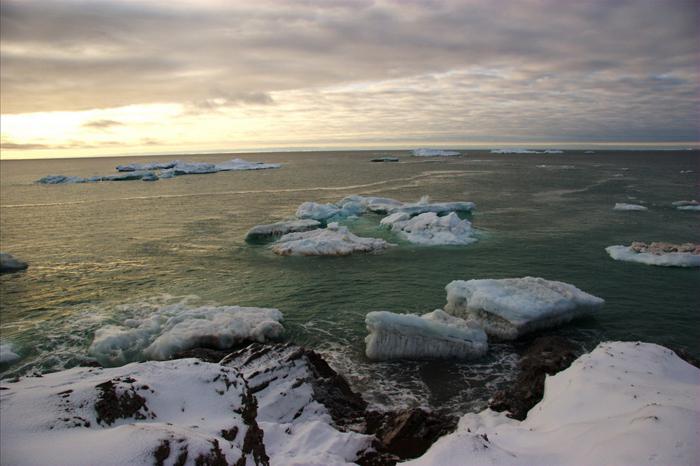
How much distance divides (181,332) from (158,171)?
103909 millimetres

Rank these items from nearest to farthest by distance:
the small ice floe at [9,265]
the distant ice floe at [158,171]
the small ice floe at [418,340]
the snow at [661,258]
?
the small ice floe at [418,340]
the snow at [661,258]
the small ice floe at [9,265]
the distant ice floe at [158,171]

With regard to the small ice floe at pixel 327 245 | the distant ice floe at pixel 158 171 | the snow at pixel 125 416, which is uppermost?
the distant ice floe at pixel 158 171

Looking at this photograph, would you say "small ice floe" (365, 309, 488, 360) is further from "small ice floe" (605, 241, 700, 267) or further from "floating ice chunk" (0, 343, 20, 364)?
"small ice floe" (605, 241, 700, 267)

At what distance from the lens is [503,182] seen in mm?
75250

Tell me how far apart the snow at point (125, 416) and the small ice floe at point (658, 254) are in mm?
27386

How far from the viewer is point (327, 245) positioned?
30.1 metres

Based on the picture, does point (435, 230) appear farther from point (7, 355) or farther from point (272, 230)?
point (7, 355)

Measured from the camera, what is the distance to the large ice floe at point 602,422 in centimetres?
782

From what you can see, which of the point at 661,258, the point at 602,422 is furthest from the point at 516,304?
the point at 661,258

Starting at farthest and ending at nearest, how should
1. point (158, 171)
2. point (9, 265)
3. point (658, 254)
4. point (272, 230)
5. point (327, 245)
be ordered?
1. point (158, 171)
2. point (272, 230)
3. point (327, 245)
4. point (9, 265)
5. point (658, 254)

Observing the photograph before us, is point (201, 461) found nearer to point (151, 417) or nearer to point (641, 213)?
point (151, 417)

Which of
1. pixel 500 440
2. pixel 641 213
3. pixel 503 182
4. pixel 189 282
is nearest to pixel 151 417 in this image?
pixel 500 440

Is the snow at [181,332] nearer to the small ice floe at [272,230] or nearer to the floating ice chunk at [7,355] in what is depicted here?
the floating ice chunk at [7,355]

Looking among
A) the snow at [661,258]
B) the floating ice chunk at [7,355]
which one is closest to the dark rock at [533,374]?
the snow at [661,258]
